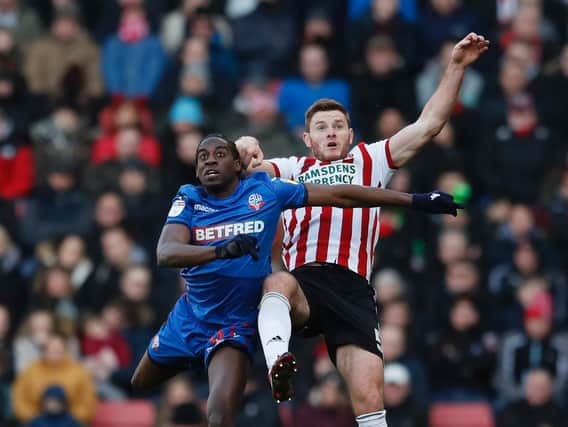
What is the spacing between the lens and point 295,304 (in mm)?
9344

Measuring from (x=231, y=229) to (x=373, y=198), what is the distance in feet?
2.81

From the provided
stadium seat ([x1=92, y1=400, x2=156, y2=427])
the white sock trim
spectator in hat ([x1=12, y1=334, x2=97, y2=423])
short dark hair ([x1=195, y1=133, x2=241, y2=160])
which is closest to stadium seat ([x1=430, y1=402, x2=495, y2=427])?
stadium seat ([x1=92, y1=400, x2=156, y2=427])

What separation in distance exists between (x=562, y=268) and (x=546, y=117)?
1929 mm

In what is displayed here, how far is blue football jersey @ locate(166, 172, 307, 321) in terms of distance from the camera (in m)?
9.23

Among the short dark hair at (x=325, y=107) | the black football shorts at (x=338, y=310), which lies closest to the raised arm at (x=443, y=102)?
the short dark hair at (x=325, y=107)

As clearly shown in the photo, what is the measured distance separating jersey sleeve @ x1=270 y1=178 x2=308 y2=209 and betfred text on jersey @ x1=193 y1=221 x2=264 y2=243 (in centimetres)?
23

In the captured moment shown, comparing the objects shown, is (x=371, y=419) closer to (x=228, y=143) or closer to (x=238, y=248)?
(x=238, y=248)

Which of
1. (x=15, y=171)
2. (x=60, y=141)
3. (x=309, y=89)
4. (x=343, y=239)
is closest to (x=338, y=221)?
(x=343, y=239)

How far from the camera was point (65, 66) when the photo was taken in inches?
647

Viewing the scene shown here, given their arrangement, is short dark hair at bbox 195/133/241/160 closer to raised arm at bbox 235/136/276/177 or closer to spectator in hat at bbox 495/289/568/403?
raised arm at bbox 235/136/276/177

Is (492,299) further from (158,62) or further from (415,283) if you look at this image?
→ (158,62)

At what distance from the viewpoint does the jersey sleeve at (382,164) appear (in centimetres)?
992

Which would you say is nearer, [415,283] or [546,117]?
[415,283]

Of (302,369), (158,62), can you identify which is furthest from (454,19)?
(302,369)
